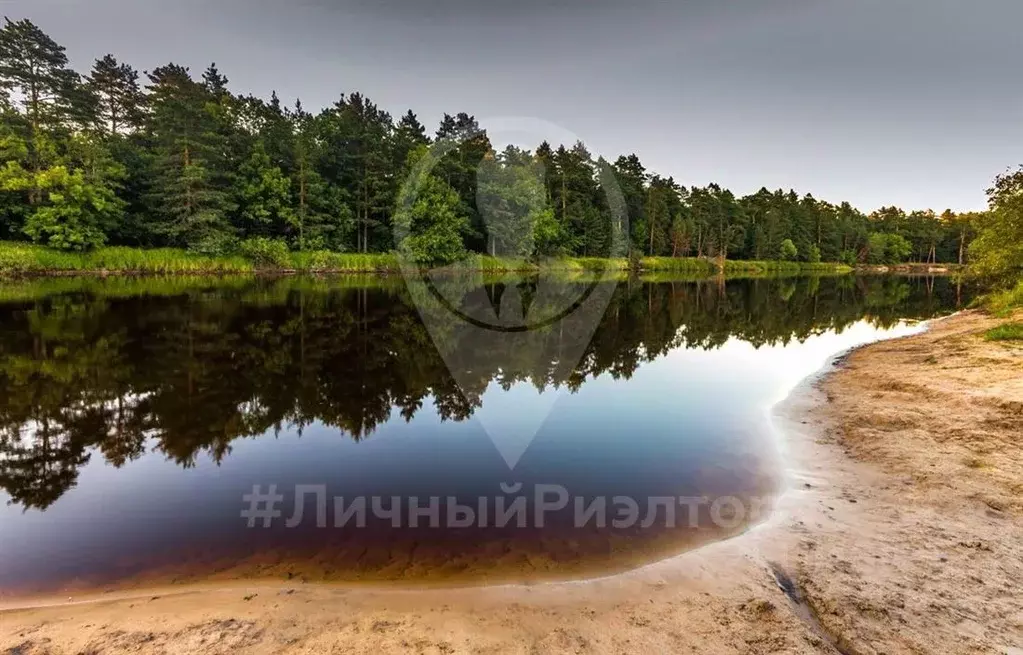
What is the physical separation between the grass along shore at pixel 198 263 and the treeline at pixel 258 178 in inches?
45.9

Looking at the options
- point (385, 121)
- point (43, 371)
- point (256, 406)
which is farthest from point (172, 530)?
point (385, 121)

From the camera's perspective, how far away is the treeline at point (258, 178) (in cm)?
4647

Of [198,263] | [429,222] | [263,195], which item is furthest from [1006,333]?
[263,195]

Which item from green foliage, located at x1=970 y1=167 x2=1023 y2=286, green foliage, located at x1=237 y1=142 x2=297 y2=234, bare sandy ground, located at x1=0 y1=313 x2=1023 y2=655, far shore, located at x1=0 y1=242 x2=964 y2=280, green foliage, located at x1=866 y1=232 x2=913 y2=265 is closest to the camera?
bare sandy ground, located at x1=0 y1=313 x2=1023 y2=655

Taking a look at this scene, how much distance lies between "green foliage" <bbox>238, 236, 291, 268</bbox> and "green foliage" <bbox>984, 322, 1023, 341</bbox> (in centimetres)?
5731

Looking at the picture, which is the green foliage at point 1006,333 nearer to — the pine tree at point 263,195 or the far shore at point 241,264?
the far shore at point 241,264

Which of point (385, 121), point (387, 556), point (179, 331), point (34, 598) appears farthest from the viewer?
point (385, 121)

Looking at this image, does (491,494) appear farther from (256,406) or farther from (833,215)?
(833,215)

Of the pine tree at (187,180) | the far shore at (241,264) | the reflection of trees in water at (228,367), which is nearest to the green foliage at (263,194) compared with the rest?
the pine tree at (187,180)

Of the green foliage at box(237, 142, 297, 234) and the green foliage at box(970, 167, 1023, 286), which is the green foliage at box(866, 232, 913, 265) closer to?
the green foliage at box(970, 167, 1023, 286)

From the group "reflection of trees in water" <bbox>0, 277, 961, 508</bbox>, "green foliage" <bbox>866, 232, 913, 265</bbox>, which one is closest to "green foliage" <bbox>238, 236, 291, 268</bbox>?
"reflection of trees in water" <bbox>0, 277, 961, 508</bbox>

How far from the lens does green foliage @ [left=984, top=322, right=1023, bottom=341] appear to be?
1650 cm

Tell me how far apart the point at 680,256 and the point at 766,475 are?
106 meters

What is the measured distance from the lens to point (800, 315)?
3403 centimetres
